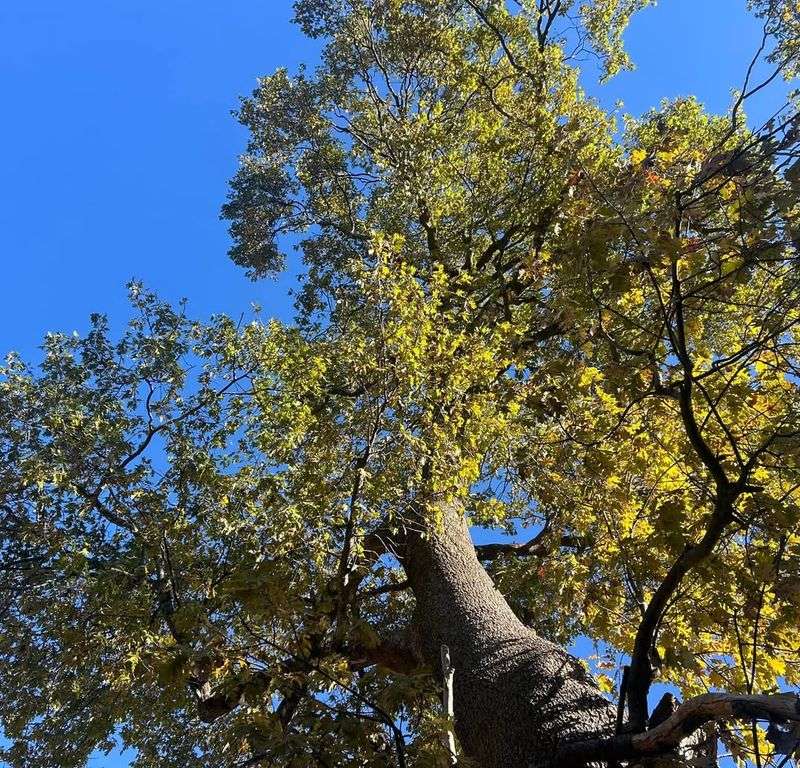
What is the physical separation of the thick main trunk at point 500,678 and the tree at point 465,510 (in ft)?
0.06

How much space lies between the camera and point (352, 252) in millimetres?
9461

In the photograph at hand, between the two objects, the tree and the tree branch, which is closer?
the tree branch

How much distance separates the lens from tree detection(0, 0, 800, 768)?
291cm

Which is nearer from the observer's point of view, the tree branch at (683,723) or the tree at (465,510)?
the tree branch at (683,723)

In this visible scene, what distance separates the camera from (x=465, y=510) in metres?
6.43

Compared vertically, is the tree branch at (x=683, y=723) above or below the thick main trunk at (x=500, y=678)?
below

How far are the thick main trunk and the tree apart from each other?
2cm

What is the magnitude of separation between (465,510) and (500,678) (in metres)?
2.71

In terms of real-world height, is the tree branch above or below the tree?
below

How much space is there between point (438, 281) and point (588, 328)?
6.99ft

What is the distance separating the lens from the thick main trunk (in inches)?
131

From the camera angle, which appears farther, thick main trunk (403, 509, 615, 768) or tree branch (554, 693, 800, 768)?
thick main trunk (403, 509, 615, 768)

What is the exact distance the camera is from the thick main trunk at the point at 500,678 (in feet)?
10.9

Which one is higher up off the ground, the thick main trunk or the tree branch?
the thick main trunk
